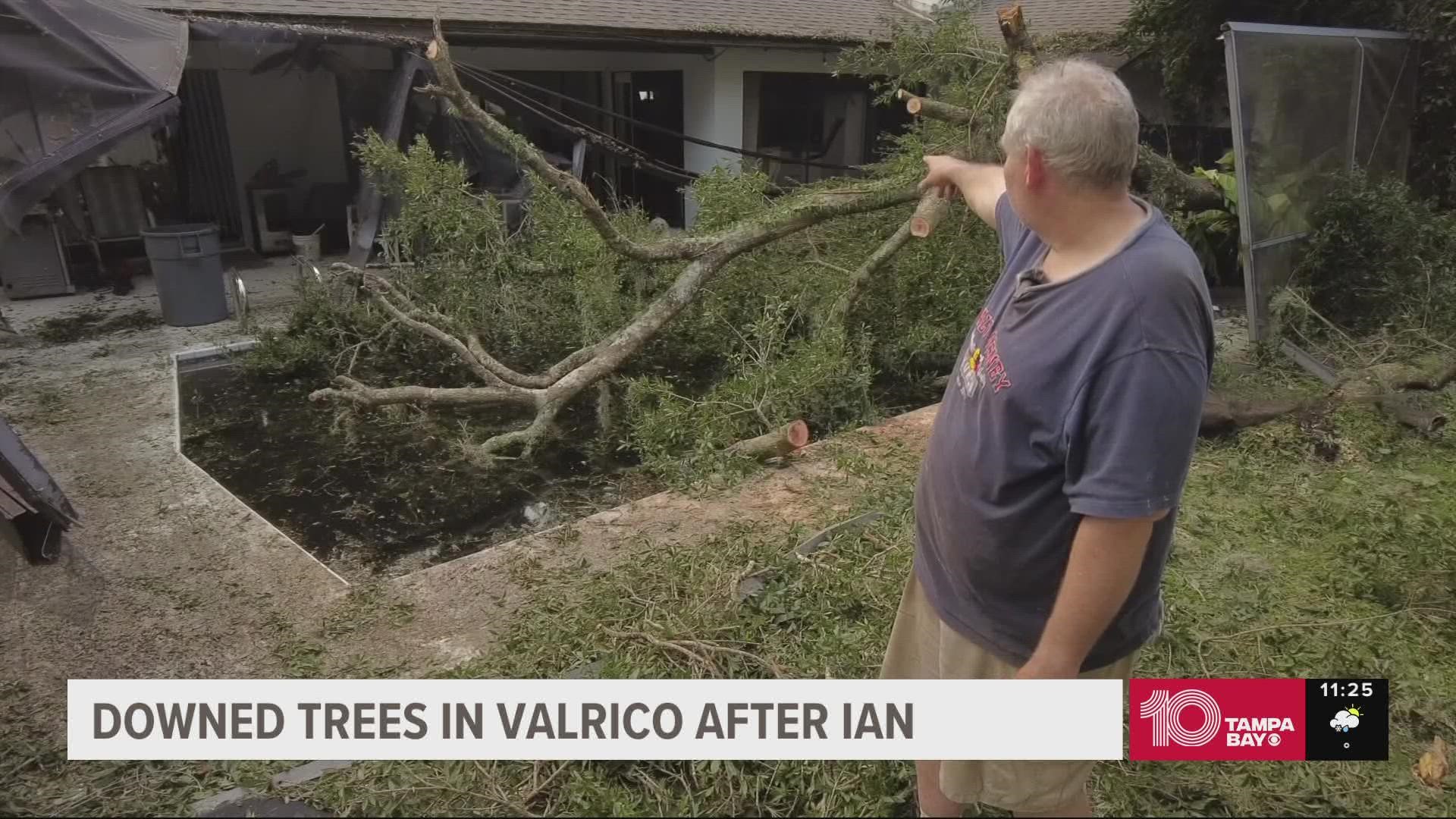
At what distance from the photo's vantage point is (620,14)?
10.0 metres

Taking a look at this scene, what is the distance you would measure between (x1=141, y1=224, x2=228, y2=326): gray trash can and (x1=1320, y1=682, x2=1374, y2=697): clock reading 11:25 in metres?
7.76

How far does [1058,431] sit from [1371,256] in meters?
6.79

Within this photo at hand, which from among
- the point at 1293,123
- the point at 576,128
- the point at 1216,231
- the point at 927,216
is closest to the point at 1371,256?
the point at 1293,123

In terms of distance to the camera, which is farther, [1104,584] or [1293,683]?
[1293,683]

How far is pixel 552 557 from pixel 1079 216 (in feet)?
8.70

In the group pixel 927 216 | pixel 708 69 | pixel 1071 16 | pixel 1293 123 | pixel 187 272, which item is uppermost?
pixel 1071 16

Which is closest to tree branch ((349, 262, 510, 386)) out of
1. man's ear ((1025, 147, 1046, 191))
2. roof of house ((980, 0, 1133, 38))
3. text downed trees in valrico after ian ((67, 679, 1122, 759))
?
text downed trees in valrico after ian ((67, 679, 1122, 759))

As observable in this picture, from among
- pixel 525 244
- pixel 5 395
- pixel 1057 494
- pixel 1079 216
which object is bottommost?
pixel 5 395

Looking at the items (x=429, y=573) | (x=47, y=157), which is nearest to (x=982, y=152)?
(x=429, y=573)

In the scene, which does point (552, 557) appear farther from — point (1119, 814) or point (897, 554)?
point (1119, 814)

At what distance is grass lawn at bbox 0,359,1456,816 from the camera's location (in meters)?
2.38

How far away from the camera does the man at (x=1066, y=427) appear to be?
4.63ft

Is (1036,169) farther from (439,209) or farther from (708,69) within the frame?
(708,69)

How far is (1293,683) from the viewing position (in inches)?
103
